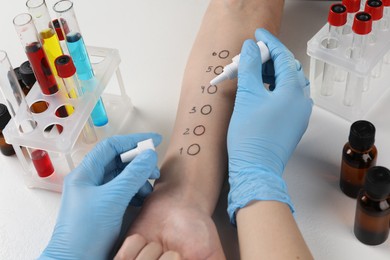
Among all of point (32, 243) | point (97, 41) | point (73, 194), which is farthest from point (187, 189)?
point (97, 41)

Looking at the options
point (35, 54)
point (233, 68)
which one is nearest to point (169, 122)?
point (233, 68)

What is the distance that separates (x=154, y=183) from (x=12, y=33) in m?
0.89

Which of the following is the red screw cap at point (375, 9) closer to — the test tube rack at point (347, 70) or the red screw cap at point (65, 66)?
the test tube rack at point (347, 70)

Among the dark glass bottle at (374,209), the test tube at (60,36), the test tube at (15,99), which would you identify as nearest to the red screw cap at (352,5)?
the dark glass bottle at (374,209)

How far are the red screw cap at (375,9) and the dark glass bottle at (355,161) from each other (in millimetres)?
312

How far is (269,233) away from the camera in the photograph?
3.62 feet

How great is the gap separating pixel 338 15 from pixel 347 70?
134 millimetres

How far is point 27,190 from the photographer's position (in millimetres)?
1447

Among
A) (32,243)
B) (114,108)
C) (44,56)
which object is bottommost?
(32,243)

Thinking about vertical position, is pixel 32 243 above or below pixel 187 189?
below

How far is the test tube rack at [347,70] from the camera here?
135cm

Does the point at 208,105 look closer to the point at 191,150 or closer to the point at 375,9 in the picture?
the point at 191,150

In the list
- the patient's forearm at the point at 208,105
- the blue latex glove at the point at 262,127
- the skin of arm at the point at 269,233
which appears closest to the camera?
the skin of arm at the point at 269,233

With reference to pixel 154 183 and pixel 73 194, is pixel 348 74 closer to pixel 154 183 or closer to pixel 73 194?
pixel 154 183
